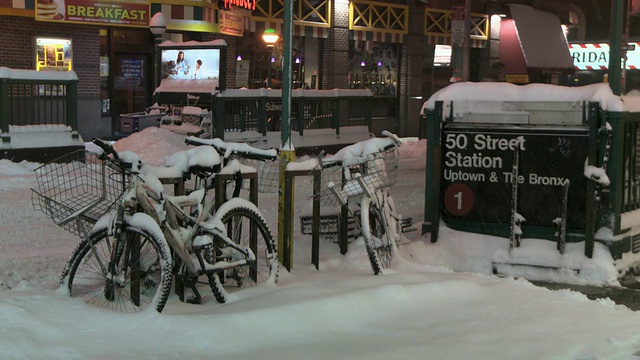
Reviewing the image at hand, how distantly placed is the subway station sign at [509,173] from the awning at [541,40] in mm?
25324

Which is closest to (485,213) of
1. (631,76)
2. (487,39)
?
(487,39)

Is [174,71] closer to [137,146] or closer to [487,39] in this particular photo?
[137,146]

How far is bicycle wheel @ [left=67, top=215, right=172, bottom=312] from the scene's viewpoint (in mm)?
5527

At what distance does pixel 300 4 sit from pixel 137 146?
37.1 ft

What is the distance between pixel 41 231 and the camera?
30.8 feet

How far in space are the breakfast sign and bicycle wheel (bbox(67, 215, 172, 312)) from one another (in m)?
14.0

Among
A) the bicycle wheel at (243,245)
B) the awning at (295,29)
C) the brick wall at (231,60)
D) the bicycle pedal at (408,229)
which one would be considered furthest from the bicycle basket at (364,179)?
the awning at (295,29)

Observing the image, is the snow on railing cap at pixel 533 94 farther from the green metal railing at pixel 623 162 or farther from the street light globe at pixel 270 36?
the street light globe at pixel 270 36

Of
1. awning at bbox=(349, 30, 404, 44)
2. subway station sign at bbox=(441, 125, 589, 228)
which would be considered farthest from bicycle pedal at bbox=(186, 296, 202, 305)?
awning at bbox=(349, 30, 404, 44)

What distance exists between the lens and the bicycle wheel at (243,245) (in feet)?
20.8

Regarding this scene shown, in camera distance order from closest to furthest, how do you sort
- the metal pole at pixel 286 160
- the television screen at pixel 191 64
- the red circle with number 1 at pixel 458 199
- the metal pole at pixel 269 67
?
the metal pole at pixel 286 160 → the red circle with number 1 at pixel 458 199 → the television screen at pixel 191 64 → the metal pole at pixel 269 67

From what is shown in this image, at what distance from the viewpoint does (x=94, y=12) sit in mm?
19516

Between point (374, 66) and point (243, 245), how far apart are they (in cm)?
2262

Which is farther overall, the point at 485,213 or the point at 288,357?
the point at 485,213
